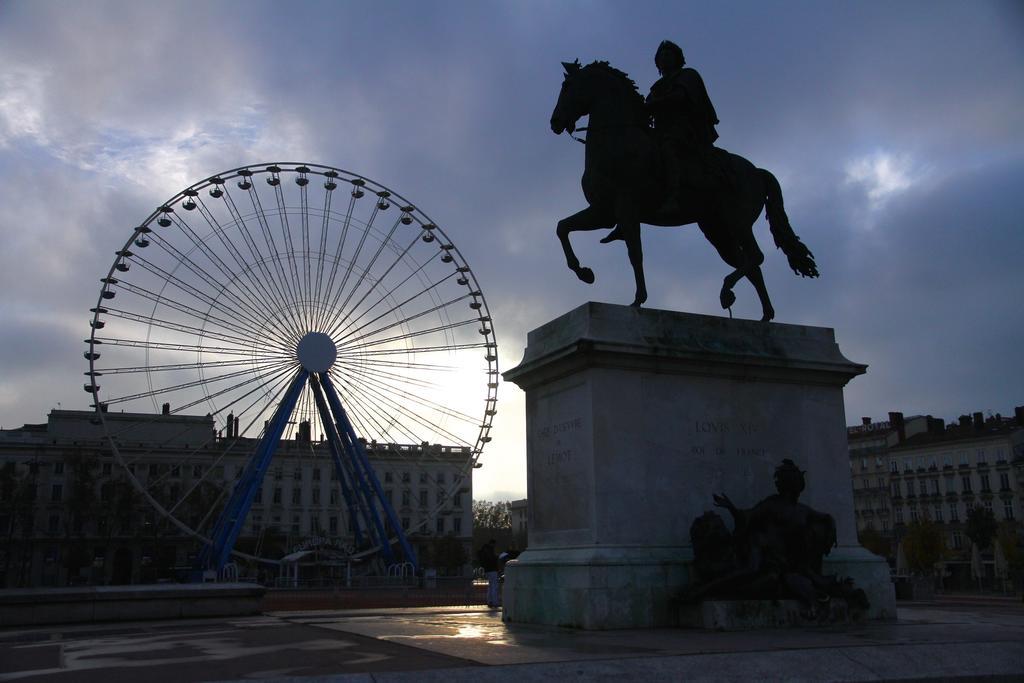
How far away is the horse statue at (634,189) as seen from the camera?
1132 centimetres

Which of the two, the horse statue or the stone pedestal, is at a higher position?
the horse statue

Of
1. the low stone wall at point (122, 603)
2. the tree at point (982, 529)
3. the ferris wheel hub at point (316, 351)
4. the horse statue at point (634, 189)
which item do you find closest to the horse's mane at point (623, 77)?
the horse statue at point (634, 189)

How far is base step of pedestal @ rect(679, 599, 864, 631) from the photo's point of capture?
8.91m

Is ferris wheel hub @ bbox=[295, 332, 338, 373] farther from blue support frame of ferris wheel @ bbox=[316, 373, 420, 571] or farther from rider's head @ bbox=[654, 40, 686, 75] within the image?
rider's head @ bbox=[654, 40, 686, 75]

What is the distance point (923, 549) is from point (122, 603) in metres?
66.3

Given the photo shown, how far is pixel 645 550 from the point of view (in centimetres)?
977

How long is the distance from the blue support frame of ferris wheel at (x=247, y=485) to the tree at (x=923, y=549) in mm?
49533

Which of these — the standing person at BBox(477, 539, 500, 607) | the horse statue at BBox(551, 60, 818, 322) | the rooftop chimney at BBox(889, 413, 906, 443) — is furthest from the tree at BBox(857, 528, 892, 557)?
the horse statue at BBox(551, 60, 818, 322)

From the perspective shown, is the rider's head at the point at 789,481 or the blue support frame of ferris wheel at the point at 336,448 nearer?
the rider's head at the point at 789,481

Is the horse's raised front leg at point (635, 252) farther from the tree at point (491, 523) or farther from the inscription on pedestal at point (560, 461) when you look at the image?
the tree at point (491, 523)

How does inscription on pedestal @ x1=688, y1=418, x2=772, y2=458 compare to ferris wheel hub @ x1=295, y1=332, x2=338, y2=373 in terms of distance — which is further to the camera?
ferris wheel hub @ x1=295, y1=332, x2=338, y2=373

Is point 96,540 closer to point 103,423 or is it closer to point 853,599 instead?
point 103,423

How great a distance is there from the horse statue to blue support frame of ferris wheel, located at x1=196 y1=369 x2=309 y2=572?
33970 millimetres

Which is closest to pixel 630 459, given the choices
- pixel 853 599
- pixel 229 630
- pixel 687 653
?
pixel 853 599
